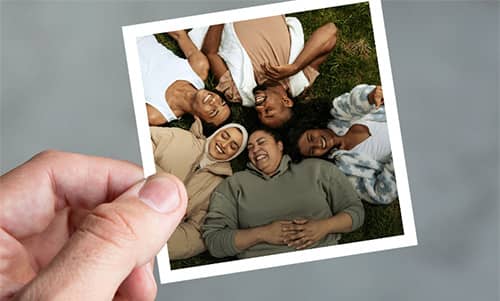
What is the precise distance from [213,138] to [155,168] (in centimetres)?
9

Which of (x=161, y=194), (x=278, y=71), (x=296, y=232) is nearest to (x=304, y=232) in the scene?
(x=296, y=232)

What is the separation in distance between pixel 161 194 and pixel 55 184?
20cm

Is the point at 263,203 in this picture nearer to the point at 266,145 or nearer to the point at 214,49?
the point at 266,145

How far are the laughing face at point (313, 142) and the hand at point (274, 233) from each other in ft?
0.32

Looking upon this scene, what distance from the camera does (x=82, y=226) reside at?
677 millimetres

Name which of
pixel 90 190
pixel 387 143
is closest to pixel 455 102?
pixel 387 143

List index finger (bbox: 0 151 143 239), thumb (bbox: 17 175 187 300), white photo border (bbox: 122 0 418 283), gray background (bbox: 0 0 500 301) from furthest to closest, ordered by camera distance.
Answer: gray background (bbox: 0 0 500 301), white photo border (bbox: 122 0 418 283), index finger (bbox: 0 151 143 239), thumb (bbox: 17 175 187 300)

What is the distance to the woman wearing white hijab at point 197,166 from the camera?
3.27ft

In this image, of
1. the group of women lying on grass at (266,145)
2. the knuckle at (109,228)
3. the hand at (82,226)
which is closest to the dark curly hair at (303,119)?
the group of women lying on grass at (266,145)

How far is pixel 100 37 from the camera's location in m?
1.22

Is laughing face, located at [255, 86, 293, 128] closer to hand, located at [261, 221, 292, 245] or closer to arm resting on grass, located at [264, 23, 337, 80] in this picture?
arm resting on grass, located at [264, 23, 337, 80]

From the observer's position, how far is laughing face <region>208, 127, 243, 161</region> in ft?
3.28

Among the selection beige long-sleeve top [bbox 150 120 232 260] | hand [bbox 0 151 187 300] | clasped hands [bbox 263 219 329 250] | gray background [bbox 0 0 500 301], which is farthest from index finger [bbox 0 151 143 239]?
gray background [bbox 0 0 500 301]

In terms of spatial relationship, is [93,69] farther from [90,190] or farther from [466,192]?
[466,192]
